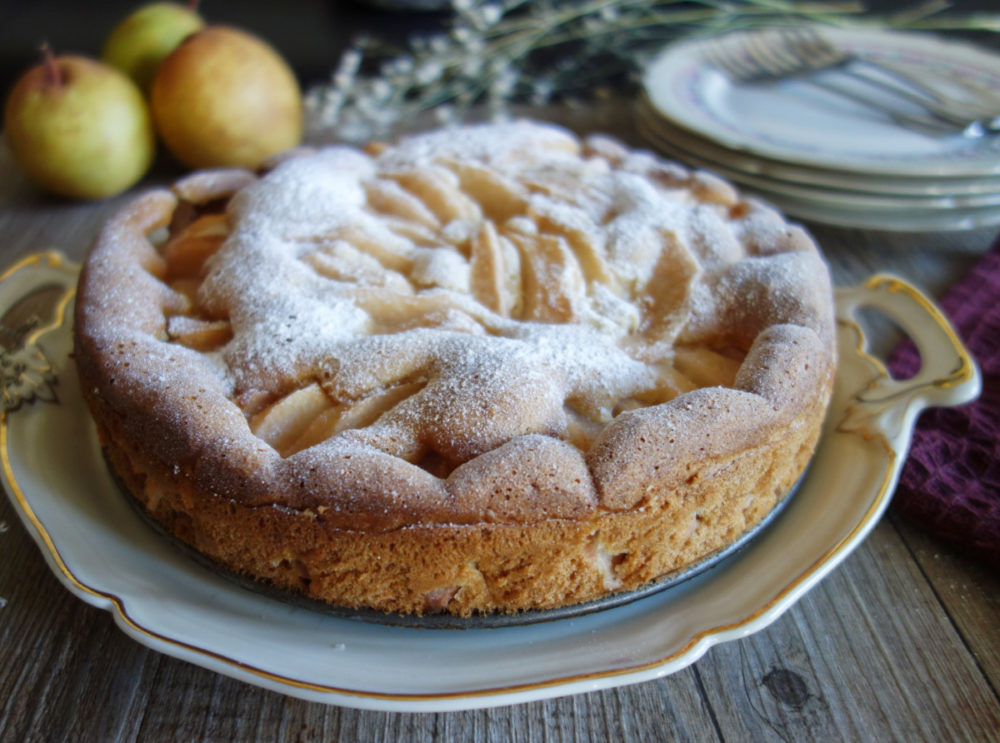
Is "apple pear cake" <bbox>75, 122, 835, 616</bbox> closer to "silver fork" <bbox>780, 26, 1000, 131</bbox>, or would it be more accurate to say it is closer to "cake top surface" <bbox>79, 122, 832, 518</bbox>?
"cake top surface" <bbox>79, 122, 832, 518</bbox>

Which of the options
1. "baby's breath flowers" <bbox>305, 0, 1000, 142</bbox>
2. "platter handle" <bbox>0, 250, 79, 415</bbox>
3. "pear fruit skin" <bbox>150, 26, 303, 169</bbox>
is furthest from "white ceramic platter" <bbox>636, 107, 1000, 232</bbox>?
"platter handle" <bbox>0, 250, 79, 415</bbox>

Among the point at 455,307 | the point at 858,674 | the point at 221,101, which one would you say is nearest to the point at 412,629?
the point at 455,307

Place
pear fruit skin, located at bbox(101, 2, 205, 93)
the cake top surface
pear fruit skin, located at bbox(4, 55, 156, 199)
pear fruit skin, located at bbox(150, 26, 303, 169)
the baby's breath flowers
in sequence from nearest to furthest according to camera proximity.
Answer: the cake top surface → pear fruit skin, located at bbox(4, 55, 156, 199) → pear fruit skin, located at bbox(150, 26, 303, 169) → pear fruit skin, located at bbox(101, 2, 205, 93) → the baby's breath flowers

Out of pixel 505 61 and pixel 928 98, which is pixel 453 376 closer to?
pixel 505 61

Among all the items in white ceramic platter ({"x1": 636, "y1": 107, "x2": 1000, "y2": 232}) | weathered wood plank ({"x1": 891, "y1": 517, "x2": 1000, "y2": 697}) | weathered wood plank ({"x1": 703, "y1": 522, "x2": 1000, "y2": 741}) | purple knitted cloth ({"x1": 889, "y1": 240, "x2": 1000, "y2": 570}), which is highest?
white ceramic platter ({"x1": 636, "y1": 107, "x2": 1000, "y2": 232})

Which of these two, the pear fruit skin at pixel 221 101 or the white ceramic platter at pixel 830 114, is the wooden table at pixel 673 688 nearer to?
the white ceramic platter at pixel 830 114

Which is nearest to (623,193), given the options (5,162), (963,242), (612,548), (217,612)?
(612,548)

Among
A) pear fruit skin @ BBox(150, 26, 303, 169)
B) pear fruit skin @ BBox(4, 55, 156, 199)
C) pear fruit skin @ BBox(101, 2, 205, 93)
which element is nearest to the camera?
pear fruit skin @ BBox(4, 55, 156, 199)
